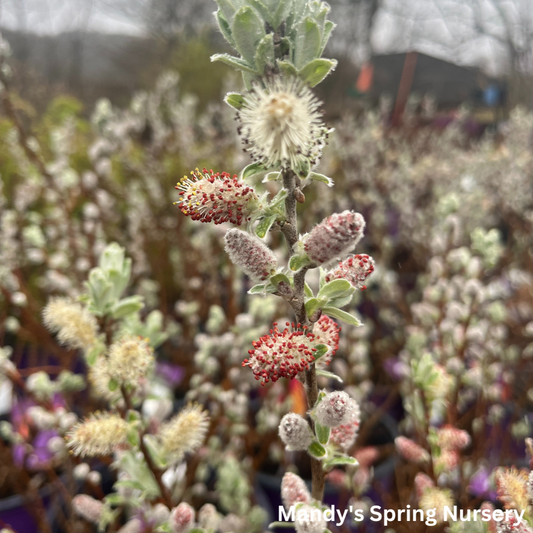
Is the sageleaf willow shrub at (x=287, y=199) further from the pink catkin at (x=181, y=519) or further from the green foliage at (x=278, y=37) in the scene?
the pink catkin at (x=181, y=519)

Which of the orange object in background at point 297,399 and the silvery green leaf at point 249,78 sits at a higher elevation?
the silvery green leaf at point 249,78

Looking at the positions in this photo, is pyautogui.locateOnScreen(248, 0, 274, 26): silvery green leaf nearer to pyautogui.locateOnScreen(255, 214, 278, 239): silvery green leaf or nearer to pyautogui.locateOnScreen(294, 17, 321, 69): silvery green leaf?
pyautogui.locateOnScreen(294, 17, 321, 69): silvery green leaf

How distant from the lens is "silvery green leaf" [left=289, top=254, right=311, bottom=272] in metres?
0.43

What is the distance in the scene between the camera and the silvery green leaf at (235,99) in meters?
0.43

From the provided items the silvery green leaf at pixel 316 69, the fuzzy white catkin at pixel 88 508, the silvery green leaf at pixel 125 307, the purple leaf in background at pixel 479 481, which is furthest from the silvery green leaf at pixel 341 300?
the purple leaf in background at pixel 479 481

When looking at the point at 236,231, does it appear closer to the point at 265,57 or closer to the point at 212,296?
the point at 265,57

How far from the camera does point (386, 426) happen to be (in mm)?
1607

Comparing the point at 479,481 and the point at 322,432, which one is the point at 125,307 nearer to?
the point at 322,432

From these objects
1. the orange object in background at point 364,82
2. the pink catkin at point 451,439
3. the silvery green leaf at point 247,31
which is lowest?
the pink catkin at point 451,439

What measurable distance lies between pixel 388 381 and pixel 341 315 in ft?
5.21

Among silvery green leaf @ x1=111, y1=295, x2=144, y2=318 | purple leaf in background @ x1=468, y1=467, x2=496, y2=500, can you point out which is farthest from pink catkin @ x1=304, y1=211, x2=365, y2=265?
purple leaf in background @ x1=468, y1=467, x2=496, y2=500

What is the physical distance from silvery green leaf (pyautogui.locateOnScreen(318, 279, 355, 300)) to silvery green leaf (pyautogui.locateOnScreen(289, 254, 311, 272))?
4cm

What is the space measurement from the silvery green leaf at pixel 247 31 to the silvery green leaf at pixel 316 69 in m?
0.06

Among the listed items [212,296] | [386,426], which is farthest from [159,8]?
[386,426]
